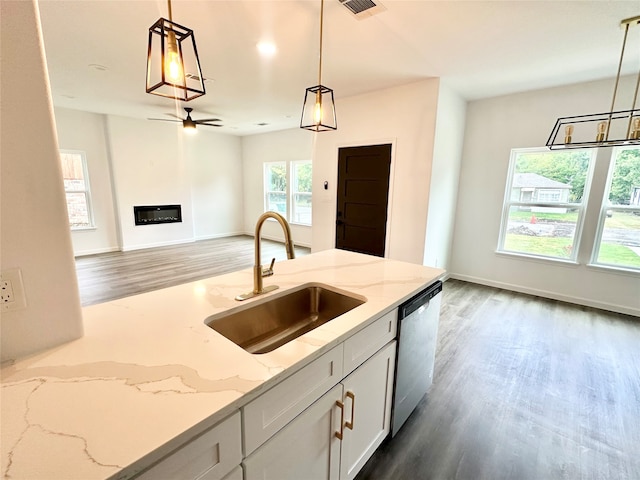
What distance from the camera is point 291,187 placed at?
7004 millimetres

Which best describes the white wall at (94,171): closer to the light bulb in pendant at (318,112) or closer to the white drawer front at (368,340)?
the light bulb in pendant at (318,112)

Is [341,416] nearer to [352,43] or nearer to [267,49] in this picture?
[352,43]

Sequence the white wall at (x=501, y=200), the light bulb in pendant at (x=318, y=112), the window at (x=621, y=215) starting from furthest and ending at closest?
the white wall at (x=501, y=200), the window at (x=621, y=215), the light bulb in pendant at (x=318, y=112)

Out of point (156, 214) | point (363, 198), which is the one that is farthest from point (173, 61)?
point (156, 214)

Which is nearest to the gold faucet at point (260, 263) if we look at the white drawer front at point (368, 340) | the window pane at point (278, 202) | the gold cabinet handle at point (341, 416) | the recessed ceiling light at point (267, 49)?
the white drawer front at point (368, 340)

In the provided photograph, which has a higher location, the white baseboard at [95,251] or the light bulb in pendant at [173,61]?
the light bulb in pendant at [173,61]

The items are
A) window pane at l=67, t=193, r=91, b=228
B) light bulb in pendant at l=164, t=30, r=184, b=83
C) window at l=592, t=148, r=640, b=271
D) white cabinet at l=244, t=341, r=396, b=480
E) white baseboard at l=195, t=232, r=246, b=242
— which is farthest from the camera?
white baseboard at l=195, t=232, r=246, b=242

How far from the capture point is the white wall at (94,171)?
5.36 metres

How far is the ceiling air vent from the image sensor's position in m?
2.07

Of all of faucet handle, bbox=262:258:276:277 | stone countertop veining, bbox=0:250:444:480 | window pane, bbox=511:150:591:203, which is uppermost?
window pane, bbox=511:150:591:203

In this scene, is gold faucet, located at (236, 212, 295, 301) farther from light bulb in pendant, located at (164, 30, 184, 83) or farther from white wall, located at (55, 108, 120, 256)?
white wall, located at (55, 108, 120, 256)

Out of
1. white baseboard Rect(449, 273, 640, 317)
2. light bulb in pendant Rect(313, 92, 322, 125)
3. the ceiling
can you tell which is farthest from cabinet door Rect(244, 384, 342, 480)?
white baseboard Rect(449, 273, 640, 317)

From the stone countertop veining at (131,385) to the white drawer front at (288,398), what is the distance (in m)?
0.05

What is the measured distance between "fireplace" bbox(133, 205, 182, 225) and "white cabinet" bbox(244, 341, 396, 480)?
258 inches
